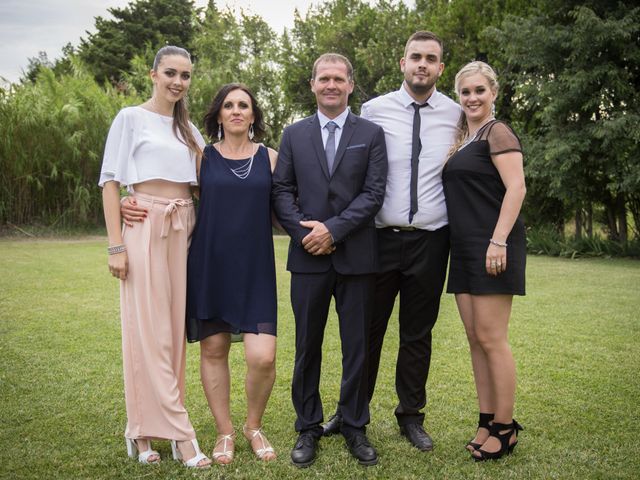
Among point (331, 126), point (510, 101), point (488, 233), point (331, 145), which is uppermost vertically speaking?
point (510, 101)

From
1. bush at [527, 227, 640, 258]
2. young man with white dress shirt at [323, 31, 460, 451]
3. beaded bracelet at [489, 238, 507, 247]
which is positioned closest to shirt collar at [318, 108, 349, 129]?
young man with white dress shirt at [323, 31, 460, 451]

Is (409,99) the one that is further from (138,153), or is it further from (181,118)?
(138,153)

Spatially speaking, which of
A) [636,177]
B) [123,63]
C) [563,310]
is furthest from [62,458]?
[123,63]

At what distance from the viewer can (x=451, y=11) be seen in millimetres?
18438

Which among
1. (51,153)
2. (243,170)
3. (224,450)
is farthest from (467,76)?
(51,153)

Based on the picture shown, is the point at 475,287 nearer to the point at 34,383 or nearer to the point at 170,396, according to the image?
the point at 170,396

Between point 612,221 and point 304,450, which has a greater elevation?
Answer: point 612,221

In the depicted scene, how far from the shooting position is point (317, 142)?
348 cm

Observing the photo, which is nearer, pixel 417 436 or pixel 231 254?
pixel 231 254

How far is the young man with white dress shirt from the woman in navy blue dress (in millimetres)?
673

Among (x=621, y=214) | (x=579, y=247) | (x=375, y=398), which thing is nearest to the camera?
(x=375, y=398)

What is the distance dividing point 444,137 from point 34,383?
3.56 m

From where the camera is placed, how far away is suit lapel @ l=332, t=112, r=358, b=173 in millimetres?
3434

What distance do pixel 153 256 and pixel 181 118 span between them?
0.79 meters
